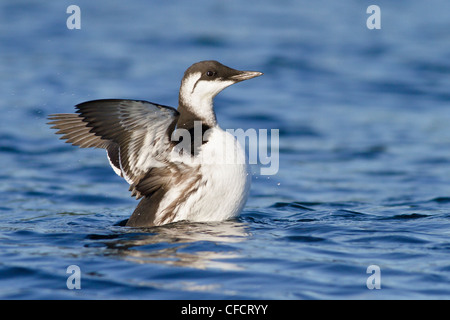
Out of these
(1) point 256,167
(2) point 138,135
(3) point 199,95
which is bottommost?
(1) point 256,167

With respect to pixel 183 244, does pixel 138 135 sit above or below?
above

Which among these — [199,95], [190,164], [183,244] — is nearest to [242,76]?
[199,95]

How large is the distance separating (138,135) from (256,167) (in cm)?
474

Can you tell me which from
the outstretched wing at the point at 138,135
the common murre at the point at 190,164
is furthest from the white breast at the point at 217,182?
the outstretched wing at the point at 138,135

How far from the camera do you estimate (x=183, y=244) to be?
6.23 metres

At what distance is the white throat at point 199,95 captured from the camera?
6973mm

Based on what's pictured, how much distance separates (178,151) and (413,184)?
4.70m

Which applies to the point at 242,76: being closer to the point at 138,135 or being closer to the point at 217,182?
the point at 217,182

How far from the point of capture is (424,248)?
6348 mm

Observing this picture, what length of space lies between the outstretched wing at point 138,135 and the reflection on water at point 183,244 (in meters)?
0.50

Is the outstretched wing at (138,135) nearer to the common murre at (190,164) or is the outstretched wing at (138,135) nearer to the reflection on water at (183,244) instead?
the common murre at (190,164)

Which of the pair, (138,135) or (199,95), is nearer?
(138,135)
